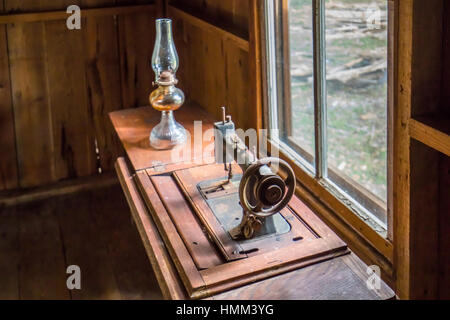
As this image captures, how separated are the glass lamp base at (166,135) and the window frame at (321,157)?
1.38 ft

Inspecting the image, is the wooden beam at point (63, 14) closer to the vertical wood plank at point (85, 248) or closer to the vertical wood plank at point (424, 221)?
the vertical wood plank at point (85, 248)

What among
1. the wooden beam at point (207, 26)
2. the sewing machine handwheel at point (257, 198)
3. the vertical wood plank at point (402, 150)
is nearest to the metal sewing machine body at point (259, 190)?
the sewing machine handwheel at point (257, 198)

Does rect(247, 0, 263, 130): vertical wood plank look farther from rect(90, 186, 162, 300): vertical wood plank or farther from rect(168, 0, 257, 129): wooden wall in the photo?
rect(90, 186, 162, 300): vertical wood plank

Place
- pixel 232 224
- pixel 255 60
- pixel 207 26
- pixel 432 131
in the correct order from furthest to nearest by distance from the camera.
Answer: pixel 207 26 → pixel 255 60 → pixel 232 224 → pixel 432 131

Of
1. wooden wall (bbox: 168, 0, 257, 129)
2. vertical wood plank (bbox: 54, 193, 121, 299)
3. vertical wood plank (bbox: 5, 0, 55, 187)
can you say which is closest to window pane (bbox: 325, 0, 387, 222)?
wooden wall (bbox: 168, 0, 257, 129)

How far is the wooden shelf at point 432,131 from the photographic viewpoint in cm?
143

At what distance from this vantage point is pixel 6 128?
367 cm

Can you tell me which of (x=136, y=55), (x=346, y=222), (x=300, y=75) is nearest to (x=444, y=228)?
(x=346, y=222)

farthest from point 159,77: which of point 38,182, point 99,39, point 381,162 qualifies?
point 38,182

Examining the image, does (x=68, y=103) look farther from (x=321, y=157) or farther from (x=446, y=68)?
(x=446, y=68)

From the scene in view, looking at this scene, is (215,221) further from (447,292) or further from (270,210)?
(447,292)

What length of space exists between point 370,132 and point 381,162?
355 millimetres

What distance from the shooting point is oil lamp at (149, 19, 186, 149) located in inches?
91.4

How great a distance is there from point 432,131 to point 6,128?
2.91m
